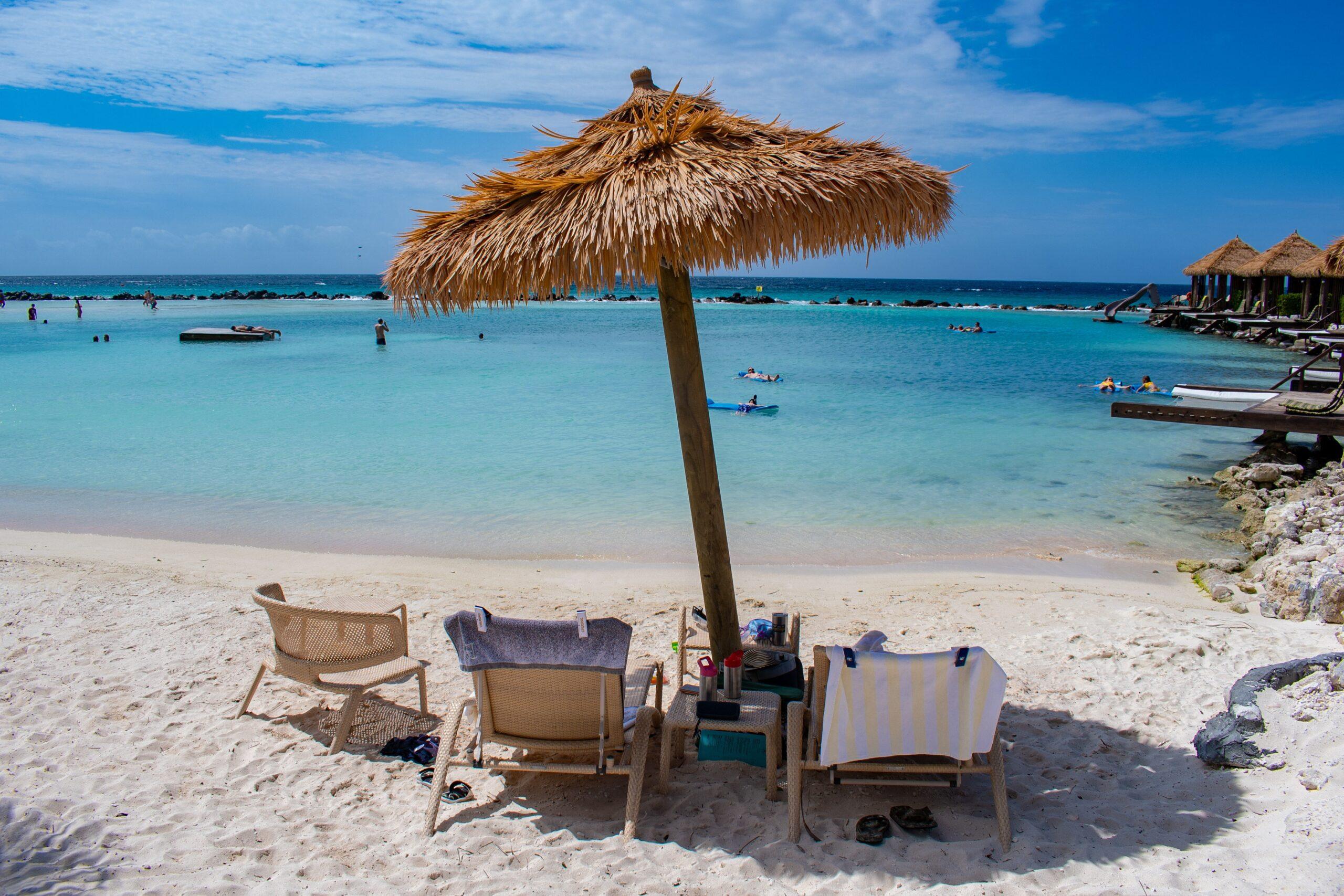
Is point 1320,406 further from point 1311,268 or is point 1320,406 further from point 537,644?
point 1311,268

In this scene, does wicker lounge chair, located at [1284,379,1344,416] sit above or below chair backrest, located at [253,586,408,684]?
above

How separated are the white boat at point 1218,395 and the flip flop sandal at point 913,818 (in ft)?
42.3

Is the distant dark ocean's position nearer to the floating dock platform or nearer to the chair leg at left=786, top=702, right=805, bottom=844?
the floating dock platform

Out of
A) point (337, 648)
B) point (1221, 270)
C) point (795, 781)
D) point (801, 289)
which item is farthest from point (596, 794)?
point (801, 289)

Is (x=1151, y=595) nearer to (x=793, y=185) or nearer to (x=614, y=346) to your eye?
(x=793, y=185)

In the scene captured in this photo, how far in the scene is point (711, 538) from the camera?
347 cm

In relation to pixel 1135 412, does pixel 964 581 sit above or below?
below

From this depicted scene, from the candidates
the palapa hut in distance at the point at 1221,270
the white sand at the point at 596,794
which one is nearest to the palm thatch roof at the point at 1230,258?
the palapa hut in distance at the point at 1221,270

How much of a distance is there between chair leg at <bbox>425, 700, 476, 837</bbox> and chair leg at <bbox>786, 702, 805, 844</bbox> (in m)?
1.27

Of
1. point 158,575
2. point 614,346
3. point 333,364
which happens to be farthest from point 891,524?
point 614,346

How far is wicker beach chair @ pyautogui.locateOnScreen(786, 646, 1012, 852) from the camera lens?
2.88 metres

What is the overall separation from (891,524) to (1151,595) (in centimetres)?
265

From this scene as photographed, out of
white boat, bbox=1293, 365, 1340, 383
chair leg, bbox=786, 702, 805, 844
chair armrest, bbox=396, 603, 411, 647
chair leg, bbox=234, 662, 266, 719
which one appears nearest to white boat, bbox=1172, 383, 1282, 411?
white boat, bbox=1293, 365, 1340, 383

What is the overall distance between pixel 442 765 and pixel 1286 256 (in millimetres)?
35695
